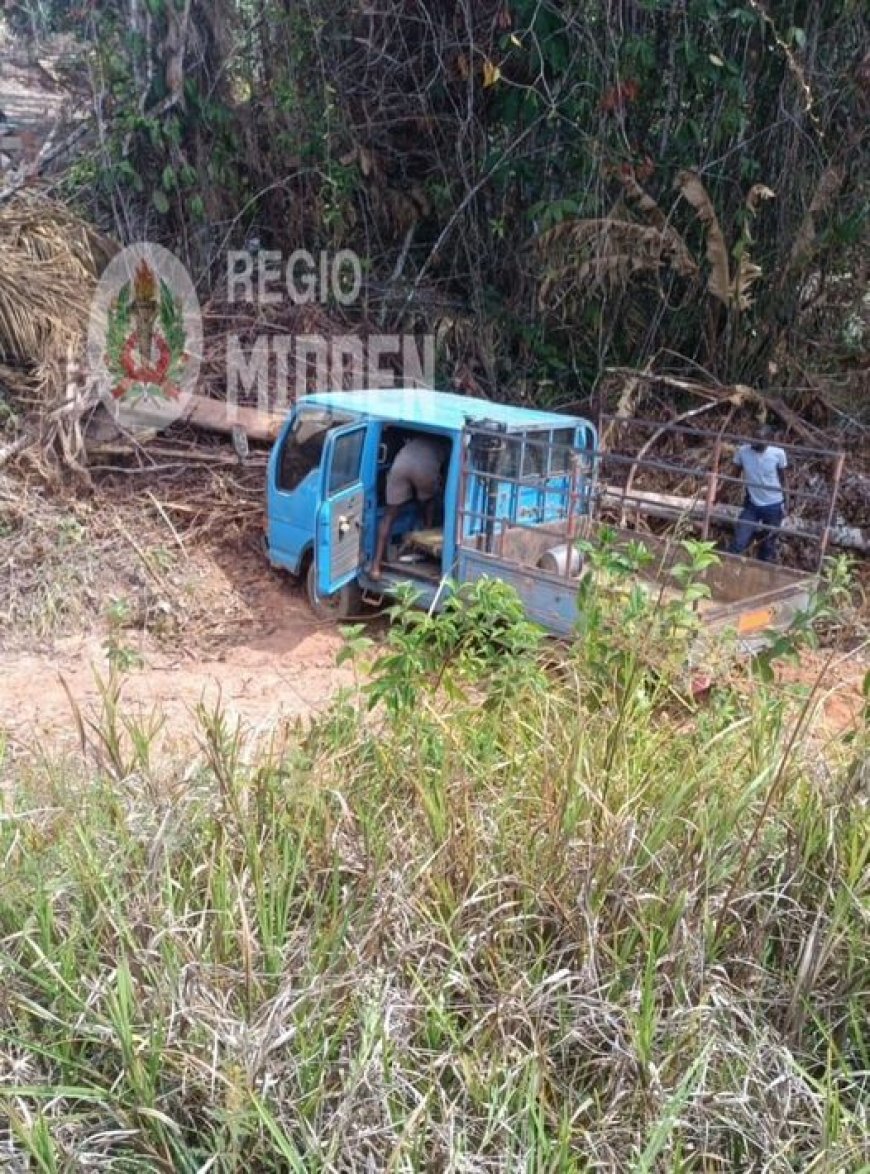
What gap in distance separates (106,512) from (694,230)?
6.49 metres

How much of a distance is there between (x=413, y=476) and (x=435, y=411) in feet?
1.63

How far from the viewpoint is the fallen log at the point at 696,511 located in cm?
838

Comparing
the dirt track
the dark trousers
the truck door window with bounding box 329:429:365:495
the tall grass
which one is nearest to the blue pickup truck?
the truck door window with bounding box 329:429:365:495

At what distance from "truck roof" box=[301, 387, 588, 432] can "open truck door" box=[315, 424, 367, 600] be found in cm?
28

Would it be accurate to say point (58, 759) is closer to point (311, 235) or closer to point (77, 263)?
point (77, 263)

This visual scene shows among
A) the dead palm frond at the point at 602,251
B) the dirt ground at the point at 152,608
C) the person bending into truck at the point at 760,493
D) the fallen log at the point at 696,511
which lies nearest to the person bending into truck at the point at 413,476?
the dirt ground at the point at 152,608

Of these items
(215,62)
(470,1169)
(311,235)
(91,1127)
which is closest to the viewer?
(470,1169)

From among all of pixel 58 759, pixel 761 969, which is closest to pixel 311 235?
pixel 58 759

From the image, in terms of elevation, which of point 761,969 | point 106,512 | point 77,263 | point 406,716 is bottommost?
point 106,512

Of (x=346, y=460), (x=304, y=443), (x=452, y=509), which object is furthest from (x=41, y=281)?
(x=452, y=509)

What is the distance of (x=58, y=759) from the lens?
2.93 metres

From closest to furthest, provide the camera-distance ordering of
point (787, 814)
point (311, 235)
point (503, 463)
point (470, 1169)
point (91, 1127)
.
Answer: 1. point (470, 1169)
2. point (91, 1127)
3. point (787, 814)
4. point (503, 463)
5. point (311, 235)

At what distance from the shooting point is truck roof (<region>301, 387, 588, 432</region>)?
22.8 feet

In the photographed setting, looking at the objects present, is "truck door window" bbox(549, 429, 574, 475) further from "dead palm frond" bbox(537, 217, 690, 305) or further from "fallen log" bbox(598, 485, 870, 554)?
"dead palm frond" bbox(537, 217, 690, 305)
